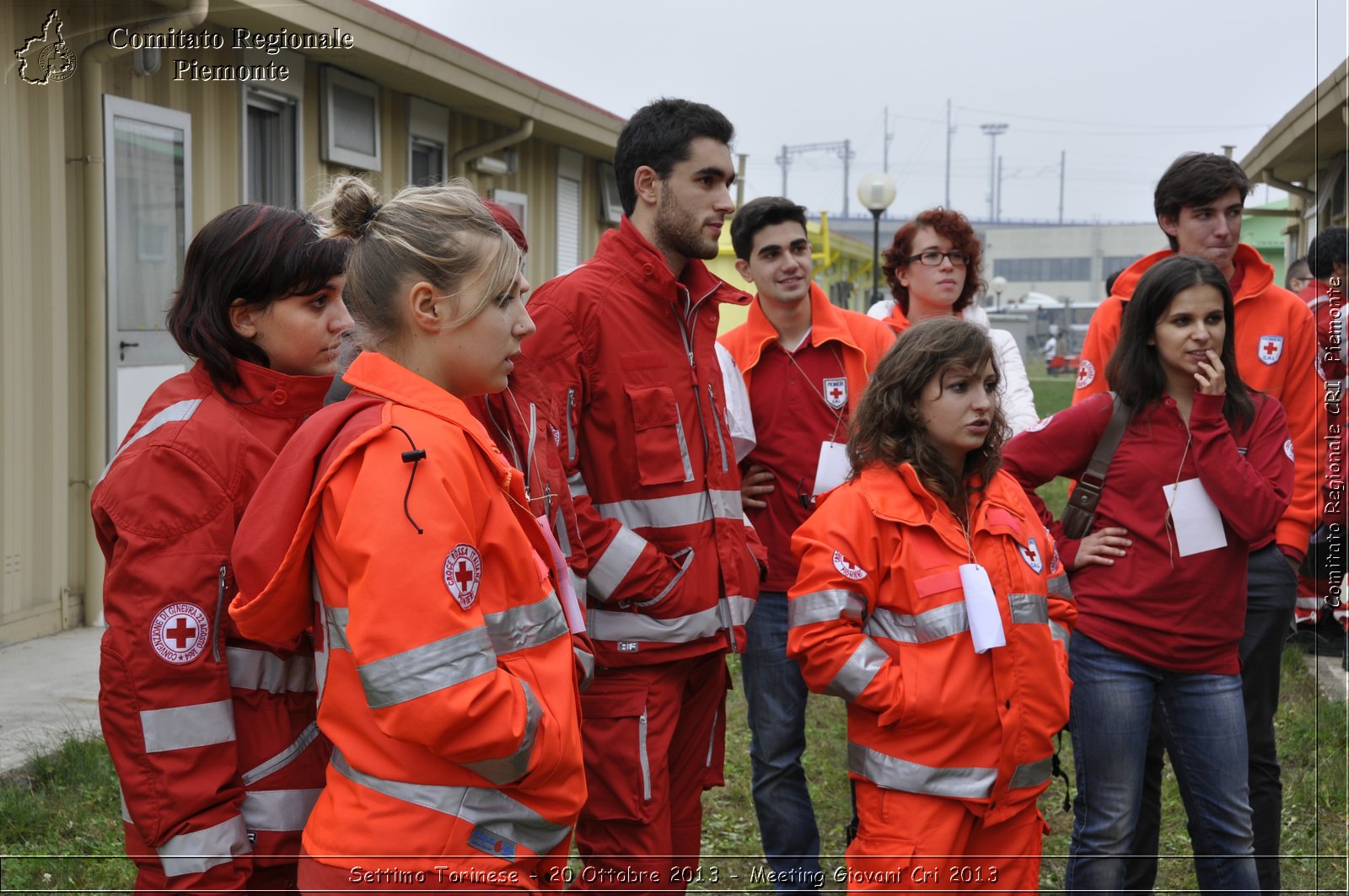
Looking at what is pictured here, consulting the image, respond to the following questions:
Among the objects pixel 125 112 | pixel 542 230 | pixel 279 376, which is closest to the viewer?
pixel 279 376

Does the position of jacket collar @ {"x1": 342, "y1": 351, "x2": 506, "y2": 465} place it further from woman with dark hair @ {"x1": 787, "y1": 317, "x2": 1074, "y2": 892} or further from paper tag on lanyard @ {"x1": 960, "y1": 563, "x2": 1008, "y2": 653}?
paper tag on lanyard @ {"x1": 960, "y1": 563, "x2": 1008, "y2": 653}

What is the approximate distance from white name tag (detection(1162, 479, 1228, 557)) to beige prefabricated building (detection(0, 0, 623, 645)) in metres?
3.66

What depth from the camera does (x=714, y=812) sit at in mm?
5105

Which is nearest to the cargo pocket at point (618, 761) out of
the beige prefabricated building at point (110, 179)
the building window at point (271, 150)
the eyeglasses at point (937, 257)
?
the eyeglasses at point (937, 257)

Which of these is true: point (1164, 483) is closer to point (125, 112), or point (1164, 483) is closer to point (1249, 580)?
point (1249, 580)

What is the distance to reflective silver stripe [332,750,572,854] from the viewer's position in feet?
6.48

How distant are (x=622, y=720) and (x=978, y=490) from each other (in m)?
1.14

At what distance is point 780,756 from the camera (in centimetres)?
405

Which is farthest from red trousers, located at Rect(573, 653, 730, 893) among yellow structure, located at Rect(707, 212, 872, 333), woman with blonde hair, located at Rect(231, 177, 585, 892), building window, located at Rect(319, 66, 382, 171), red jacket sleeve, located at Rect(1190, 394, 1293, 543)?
yellow structure, located at Rect(707, 212, 872, 333)

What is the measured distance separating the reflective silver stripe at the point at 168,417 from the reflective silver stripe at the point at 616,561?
47.6 inches

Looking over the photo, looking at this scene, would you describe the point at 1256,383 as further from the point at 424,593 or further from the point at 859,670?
the point at 424,593

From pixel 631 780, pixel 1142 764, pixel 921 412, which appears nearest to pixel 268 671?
pixel 631 780

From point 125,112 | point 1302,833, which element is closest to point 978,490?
point 1302,833

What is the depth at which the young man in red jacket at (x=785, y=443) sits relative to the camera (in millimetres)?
4055
